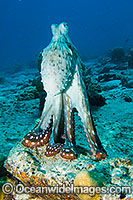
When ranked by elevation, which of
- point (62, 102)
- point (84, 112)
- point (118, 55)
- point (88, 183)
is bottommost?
point (88, 183)

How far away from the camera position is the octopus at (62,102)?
1.71m

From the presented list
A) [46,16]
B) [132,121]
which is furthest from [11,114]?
[46,16]

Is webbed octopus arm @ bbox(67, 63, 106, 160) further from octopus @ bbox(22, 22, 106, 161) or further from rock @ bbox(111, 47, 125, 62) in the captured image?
rock @ bbox(111, 47, 125, 62)

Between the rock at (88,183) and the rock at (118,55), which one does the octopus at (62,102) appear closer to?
the rock at (88,183)

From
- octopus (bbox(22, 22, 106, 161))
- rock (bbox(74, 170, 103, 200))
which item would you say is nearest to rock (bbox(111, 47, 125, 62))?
octopus (bbox(22, 22, 106, 161))

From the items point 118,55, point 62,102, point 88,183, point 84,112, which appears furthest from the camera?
point 118,55

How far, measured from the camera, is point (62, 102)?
205cm

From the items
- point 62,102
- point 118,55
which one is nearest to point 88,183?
point 62,102

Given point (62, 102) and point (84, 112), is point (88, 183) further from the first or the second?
point (62, 102)

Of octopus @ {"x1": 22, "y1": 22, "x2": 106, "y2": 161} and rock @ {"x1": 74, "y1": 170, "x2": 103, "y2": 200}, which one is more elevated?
octopus @ {"x1": 22, "y1": 22, "x2": 106, "y2": 161}

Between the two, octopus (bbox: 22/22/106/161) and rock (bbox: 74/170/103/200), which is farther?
octopus (bbox: 22/22/106/161)

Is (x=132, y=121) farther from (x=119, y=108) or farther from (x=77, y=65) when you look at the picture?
(x=77, y=65)

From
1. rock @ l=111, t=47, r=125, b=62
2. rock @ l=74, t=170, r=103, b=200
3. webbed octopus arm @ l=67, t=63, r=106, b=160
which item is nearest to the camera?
rock @ l=74, t=170, r=103, b=200

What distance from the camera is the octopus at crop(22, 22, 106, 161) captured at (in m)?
1.71
